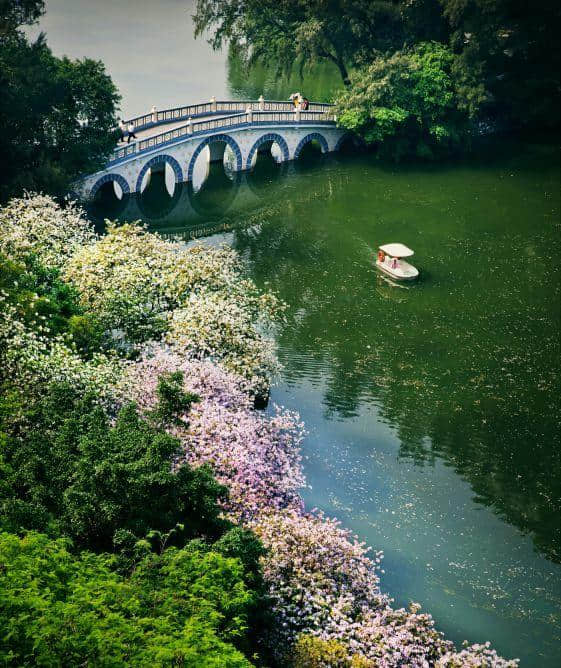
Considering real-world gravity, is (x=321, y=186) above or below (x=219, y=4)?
below

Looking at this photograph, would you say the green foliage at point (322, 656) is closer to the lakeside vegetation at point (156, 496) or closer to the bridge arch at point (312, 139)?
the lakeside vegetation at point (156, 496)

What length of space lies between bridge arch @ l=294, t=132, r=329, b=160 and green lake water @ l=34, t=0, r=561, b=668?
87cm

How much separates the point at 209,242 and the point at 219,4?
29.4 metres

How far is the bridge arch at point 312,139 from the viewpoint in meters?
68.8

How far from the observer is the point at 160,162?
6181 centimetres

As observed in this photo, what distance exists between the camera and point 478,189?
62.6 metres

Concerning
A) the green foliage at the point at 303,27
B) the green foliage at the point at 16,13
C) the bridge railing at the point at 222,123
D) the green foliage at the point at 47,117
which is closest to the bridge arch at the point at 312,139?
the bridge railing at the point at 222,123

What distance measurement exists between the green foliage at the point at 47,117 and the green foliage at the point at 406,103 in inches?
866

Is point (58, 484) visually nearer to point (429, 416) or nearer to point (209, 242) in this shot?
point (429, 416)

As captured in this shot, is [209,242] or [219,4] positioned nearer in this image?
[209,242]

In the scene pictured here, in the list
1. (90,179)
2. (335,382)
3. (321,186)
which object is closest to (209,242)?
(90,179)

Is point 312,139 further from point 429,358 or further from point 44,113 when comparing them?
point 429,358

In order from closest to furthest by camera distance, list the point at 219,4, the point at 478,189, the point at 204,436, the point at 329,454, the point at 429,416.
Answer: the point at 204,436 → the point at 329,454 → the point at 429,416 → the point at 478,189 → the point at 219,4

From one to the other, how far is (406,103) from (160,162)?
68.0ft
